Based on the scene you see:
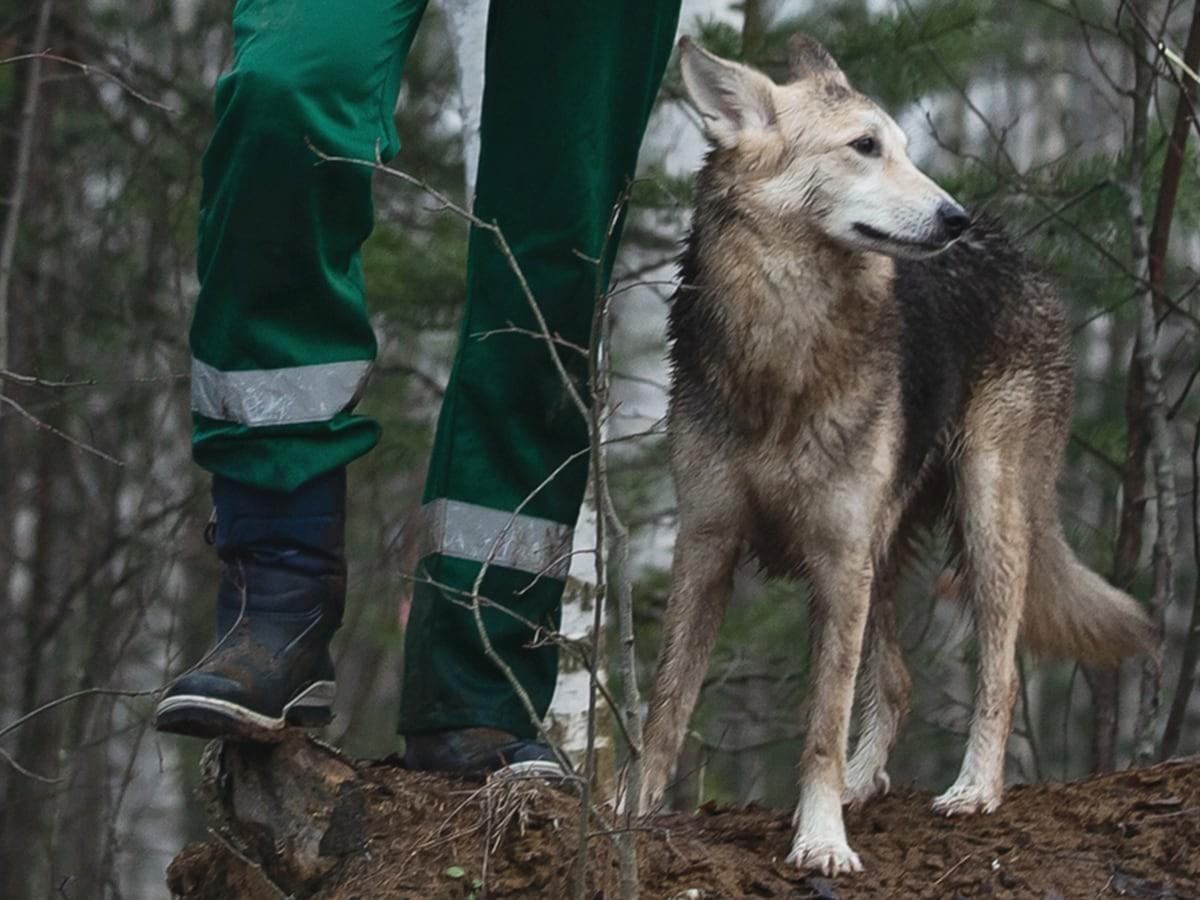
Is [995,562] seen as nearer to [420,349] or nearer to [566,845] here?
[566,845]

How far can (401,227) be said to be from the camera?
26.2ft

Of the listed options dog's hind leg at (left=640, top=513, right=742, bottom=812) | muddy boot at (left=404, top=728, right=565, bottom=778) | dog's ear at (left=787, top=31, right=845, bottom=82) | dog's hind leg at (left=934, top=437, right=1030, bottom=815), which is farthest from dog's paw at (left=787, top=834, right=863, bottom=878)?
dog's ear at (left=787, top=31, right=845, bottom=82)

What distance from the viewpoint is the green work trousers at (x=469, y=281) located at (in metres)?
3.34

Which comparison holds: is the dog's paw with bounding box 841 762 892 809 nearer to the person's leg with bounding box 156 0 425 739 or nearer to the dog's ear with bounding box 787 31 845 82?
the person's leg with bounding box 156 0 425 739

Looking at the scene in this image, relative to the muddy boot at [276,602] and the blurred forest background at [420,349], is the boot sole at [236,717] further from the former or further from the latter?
the blurred forest background at [420,349]

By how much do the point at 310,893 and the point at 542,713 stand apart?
2.35 feet

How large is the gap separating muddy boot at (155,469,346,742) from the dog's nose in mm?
1545

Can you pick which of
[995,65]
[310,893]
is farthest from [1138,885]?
[995,65]

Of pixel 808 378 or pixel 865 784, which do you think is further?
pixel 865 784

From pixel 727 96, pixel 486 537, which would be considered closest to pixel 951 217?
pixel 727 96

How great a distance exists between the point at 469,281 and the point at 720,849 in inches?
58.6

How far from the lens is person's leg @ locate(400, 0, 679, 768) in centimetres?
387

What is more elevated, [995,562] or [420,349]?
[420,349]

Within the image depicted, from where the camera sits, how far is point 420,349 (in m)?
8.38
